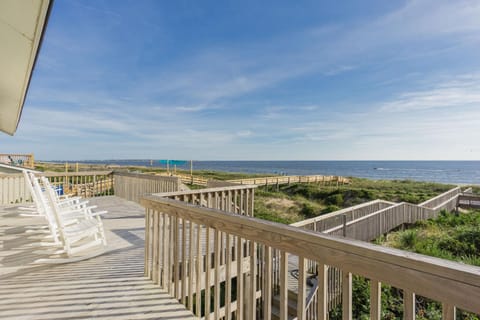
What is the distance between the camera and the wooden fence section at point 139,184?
252 inches

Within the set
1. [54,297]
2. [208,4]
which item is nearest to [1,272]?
[54,297]

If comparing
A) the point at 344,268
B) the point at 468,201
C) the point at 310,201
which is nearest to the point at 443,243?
the point at 344,268

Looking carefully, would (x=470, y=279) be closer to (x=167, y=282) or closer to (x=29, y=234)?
(x=167, y=282)

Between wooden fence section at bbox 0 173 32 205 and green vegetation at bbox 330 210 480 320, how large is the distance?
905 centimetres

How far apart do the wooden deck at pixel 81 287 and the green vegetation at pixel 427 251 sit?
347cm

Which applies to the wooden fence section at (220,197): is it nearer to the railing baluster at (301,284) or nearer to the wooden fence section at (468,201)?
the railing baluster at (301,284)

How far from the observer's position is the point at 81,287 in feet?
8.57

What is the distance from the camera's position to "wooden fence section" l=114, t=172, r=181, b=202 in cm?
640

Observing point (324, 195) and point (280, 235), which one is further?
point (324, 195)

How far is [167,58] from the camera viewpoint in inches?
594

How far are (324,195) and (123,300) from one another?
19.2 metres

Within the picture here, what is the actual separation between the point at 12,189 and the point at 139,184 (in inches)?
144

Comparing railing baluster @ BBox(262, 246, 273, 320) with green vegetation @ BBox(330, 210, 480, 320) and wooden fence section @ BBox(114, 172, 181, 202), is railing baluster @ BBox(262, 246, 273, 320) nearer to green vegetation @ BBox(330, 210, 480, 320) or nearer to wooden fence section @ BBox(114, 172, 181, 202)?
green vegetation @ BBox(330, 210, 480, 320)

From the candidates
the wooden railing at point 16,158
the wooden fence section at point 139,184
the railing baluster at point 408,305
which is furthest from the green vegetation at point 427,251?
the wooden railing at point 16,158
